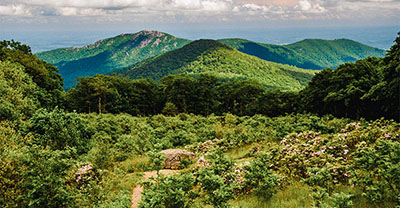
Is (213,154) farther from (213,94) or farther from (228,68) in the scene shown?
(228,68)

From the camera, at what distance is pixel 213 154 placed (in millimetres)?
7273

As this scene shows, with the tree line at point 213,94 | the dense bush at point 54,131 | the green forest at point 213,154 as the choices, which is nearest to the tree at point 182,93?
the tree line at point 213,94

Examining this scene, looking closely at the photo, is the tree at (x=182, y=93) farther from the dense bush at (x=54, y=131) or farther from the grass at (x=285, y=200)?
the grass at (x=285, y=200)

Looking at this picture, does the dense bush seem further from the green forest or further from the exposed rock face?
the exposed rock face

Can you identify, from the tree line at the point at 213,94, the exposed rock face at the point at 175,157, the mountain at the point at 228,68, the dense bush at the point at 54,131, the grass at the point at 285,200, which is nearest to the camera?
the grass at the point at 285,200

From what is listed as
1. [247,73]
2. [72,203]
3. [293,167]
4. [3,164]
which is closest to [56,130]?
[3,164]

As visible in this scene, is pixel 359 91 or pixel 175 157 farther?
pixel 359 91

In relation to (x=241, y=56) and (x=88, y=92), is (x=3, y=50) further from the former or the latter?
(x=241, y=56)

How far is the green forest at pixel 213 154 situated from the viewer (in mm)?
5855

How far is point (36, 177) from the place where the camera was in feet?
22.6

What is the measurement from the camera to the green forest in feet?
19.2

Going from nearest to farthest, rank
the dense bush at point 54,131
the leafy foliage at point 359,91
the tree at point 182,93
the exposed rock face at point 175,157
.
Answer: the exposed rock face at point 175,157 < the dense bush at point 54,131 < the leafy foliage at point 359,91 < the tree at point 182,93

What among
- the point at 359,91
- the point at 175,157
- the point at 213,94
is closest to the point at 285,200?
the point at 175,157

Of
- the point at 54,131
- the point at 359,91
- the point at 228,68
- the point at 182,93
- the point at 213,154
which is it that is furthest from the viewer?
the point at 228,68
